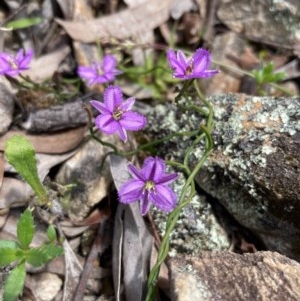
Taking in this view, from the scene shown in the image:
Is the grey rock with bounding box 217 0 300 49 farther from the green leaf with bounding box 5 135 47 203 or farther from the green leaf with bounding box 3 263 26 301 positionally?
the green leaf with bounding box 3 263 26 301

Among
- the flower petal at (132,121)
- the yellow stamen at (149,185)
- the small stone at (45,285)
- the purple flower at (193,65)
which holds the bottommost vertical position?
the small stone at (45,285)

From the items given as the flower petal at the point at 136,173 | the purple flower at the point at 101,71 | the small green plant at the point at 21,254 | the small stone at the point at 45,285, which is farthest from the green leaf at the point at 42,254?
the purple flower at the point at 101,71

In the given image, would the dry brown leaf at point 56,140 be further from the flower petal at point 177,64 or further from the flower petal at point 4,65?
the flower petal at point 177,64

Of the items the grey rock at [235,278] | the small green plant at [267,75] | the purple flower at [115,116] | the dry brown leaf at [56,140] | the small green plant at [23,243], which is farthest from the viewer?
the small green plant at [267,75]

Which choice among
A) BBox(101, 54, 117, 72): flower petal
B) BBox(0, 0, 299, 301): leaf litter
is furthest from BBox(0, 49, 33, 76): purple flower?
BBox(101, 54, 117, 72): flower petal

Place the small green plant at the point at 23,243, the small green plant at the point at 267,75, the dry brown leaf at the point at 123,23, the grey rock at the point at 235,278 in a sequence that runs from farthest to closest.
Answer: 1. the dry brown leaf at the point at 123,23
2. the small green plant at the point at 267,75
3. the small green plant at the point at 23,243
4. the grey rock at the point at 235,278

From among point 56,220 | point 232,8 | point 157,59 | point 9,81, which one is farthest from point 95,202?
point 232,8

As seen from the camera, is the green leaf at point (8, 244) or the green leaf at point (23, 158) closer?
the green leaf at point (8, 244)
